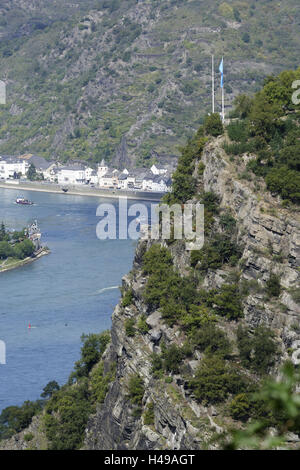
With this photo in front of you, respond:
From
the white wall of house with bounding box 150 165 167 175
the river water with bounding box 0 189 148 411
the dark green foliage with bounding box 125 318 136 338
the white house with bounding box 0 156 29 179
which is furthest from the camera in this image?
the white house with bounding box 0 156 29 179

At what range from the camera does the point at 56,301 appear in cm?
4278

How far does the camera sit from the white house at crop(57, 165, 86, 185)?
326ft

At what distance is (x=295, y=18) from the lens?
415 ft

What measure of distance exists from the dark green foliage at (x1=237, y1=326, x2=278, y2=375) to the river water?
43.1ft

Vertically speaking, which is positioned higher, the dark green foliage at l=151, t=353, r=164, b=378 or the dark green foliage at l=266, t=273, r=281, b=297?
the dark green foliage at l=266, t=273, r=281, b=297

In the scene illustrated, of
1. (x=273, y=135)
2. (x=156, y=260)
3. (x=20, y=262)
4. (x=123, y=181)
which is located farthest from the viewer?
(x=123, y=181)

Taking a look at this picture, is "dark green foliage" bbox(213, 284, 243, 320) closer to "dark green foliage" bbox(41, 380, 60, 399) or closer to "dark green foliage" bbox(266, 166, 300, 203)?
"dark green foliage" bbox(266, 166, 300, 203)

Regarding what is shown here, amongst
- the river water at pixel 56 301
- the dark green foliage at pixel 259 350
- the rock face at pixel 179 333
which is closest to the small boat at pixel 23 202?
the river water at pixel 56 301

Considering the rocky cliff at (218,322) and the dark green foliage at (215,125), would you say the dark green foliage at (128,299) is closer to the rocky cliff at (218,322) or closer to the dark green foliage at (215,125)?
the rocky cliff at (218,322)

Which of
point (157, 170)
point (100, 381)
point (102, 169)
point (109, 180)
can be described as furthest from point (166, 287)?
point (102, 169)

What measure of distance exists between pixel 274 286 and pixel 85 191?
74.7 meters

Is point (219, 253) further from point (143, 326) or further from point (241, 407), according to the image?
point (241, 407)

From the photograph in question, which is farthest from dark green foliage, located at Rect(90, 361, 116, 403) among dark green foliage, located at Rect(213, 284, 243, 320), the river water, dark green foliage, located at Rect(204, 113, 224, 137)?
dark green foliage, located at Rect(204, 113, 224, 137)

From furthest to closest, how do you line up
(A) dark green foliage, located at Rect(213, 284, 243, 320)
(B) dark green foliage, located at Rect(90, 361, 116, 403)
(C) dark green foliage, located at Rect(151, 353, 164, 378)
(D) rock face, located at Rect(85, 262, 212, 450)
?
(B) dark green foliage, located at Rect(90, 361, 116, 403)
(C) dark green foliage, located at Rect(151, 353, 164, 378)
(A) dark green foliage, located at Rect(213, 284, 243, 320)
(D) rock face, located at Rect(85, 262, 212, 450)
